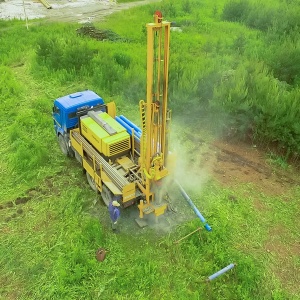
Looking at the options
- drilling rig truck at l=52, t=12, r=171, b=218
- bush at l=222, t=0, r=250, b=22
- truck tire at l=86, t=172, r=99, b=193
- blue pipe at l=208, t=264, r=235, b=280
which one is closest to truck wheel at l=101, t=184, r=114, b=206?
drilling rig truck at l=52, t=12, r=171, b=218

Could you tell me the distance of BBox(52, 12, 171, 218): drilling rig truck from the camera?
23.1 feet

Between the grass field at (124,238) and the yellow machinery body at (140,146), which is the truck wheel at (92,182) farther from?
the grass field at (124,238)

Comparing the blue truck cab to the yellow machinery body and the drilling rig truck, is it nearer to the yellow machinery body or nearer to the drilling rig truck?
the drilling rig truck

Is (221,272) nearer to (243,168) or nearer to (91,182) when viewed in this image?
(243,168)

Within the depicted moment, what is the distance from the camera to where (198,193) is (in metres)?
9.82

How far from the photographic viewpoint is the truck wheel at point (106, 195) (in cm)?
876

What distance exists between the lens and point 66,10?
31.1 m

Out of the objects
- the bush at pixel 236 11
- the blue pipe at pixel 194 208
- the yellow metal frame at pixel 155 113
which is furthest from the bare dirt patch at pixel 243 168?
the bush at pixel 236 11

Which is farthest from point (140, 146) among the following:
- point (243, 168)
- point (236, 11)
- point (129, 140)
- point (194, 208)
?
point (236, 11)

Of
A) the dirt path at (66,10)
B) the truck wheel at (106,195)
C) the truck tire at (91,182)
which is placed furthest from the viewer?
the dirt path at (66,10)

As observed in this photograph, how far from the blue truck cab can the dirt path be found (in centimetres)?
1964

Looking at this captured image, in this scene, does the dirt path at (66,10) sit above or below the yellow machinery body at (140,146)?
below

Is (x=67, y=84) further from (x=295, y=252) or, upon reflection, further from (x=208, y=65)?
(x=295, y=252)

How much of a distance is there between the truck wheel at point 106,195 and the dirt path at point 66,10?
2262cm
